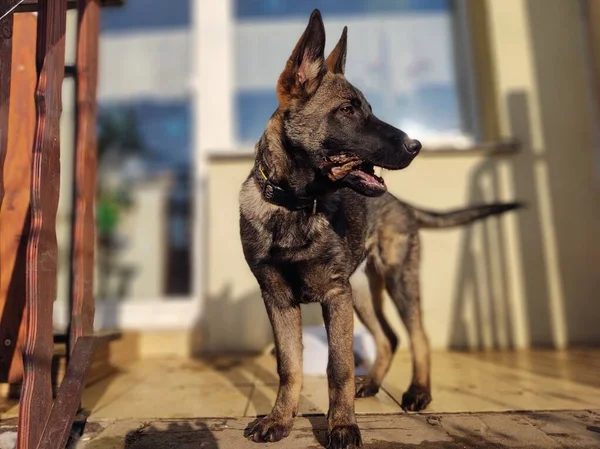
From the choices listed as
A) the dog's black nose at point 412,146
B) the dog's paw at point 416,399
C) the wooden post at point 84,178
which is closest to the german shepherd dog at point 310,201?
the dog's black nose at point 412,146

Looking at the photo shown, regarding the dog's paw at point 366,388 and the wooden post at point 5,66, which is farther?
the dog's paw at point 366,388

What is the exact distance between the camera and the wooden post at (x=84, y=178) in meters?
2.26

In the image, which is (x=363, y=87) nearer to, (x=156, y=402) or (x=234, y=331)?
(x=234, y=331)

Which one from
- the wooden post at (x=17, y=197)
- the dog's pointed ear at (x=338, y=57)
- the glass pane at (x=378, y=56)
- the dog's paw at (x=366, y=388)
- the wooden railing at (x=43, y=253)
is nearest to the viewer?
the wooden railing at (x=43, y=253)

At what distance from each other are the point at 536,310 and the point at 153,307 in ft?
11.6

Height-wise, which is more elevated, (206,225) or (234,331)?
(206,225)

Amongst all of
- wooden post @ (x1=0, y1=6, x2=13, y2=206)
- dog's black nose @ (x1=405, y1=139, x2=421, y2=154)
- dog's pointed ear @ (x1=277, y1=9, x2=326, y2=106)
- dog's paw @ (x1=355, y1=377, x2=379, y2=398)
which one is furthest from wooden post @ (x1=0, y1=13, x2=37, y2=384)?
dog's black nose @ (x1=405, y1=139, x2=421, y2=154)

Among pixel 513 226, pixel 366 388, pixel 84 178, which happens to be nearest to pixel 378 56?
pixel 513 226

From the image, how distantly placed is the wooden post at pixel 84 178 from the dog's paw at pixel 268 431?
1040 mm

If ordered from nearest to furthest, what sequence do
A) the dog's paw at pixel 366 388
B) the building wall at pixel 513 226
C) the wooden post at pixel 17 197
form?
the wooden post at pixel 17 197, the dog's paw at pixel 366 388, the building wall at pixel 513 226

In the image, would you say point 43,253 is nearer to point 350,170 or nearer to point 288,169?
point 288,169

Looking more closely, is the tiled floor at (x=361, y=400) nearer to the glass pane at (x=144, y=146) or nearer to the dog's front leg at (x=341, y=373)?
the dog's front leg at (x=341, y=373)

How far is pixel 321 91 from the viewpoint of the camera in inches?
76.0

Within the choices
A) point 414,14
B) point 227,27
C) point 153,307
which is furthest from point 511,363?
point 227,27
